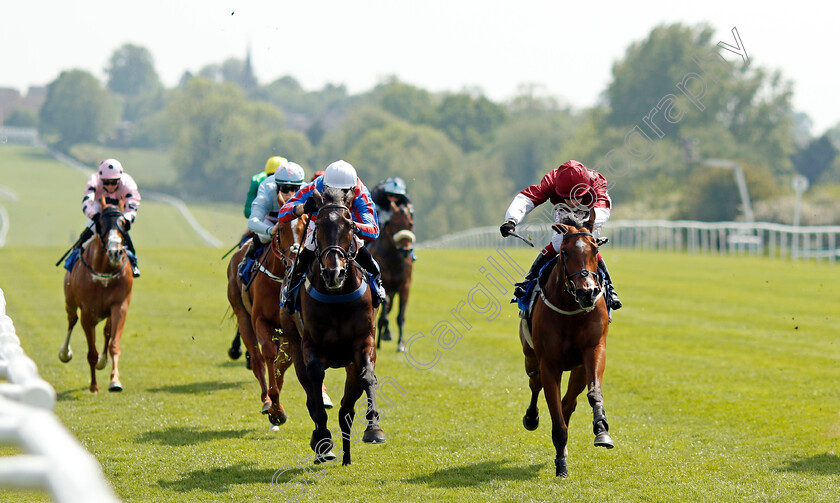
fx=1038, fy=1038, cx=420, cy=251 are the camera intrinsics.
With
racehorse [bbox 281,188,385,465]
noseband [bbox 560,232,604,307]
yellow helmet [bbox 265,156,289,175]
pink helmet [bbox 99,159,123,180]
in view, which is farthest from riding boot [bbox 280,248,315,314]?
pink helmet [bbox 99,159,123,180]

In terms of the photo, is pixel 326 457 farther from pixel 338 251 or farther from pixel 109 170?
pixel 109 170

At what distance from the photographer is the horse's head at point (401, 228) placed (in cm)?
1369

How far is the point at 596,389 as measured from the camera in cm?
706

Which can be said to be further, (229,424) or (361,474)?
(229,424)

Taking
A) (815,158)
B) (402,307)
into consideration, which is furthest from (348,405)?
(815,158)

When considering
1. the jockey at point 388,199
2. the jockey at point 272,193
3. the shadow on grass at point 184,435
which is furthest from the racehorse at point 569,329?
the jockey at point 388,199

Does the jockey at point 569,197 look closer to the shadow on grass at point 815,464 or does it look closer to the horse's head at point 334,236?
the horse's head at point 334,236

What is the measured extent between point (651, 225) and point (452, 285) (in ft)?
53.2

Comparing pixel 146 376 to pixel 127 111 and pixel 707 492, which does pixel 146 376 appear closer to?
pixel 707 492

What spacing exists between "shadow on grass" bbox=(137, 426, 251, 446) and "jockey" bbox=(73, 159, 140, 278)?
2.48 metres

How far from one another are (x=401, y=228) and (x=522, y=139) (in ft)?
277

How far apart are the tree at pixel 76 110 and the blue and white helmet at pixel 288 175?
126369 mm

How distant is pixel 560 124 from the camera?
3875 inches

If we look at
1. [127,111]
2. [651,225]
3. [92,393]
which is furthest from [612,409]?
[127,111]
